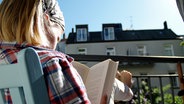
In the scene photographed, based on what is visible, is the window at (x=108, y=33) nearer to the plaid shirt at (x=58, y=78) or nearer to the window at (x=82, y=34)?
the window at (x=82, y=34)

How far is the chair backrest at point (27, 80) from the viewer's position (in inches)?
25.7

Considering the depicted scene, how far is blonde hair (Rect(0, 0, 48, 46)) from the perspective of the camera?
81 centimetres

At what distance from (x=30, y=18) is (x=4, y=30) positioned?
10cm

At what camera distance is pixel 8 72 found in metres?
0.69

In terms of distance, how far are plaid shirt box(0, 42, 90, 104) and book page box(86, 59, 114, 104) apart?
12.2 inches

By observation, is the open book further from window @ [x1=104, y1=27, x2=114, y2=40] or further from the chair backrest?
window @ [x1=104, y1=27, x2=114, y2=40]

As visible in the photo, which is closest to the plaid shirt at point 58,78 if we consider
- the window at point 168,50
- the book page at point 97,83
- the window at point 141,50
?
the book page at point 97,83

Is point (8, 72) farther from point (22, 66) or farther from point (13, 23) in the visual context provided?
point (13, 23)

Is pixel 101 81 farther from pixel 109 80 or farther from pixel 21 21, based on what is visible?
pixel 21 21

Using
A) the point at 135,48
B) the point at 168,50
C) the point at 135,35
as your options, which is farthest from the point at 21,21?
the point at 135,35

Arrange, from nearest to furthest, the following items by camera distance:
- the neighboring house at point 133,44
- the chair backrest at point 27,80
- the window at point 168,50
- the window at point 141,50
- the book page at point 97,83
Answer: the chair backrest at point 27,80 → the book page at point 97,83 → the neighboring house at point 133,44 → the window at point 168,50 → the window at point 141,50

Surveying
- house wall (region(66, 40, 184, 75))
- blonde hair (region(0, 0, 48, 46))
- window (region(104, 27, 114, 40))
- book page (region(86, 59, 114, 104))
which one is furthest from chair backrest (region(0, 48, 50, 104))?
window (region(104, 27, 114, 40))

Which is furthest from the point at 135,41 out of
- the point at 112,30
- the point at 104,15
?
the point at 104,15

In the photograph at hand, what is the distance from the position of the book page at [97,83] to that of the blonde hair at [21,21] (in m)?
0.30
